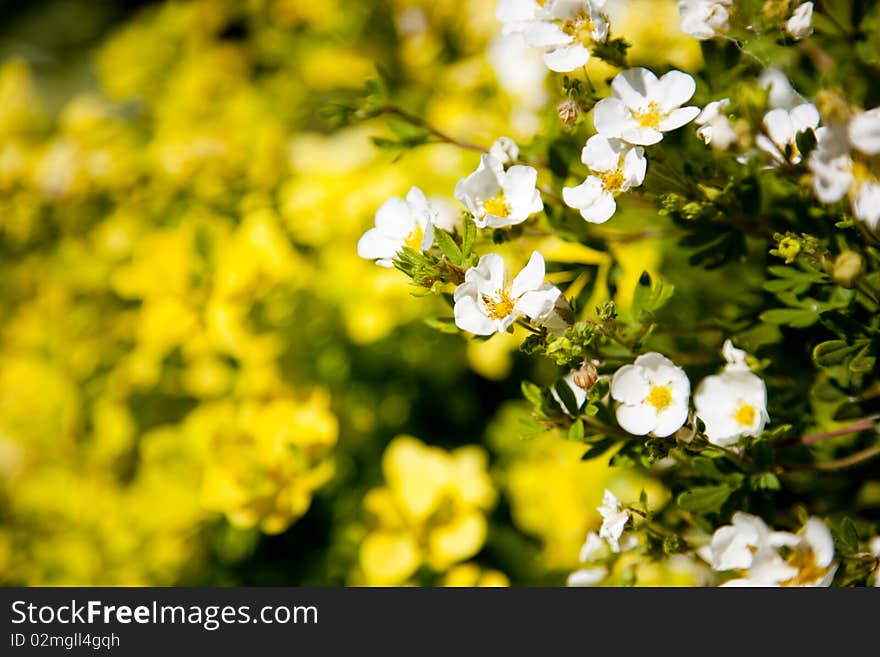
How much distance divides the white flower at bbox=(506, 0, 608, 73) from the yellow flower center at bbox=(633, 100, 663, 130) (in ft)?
0.22

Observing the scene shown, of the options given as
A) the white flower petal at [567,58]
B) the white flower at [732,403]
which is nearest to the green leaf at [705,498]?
the white flower at [732,403]

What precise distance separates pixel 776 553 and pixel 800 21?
0.46 m

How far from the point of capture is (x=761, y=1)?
729mm

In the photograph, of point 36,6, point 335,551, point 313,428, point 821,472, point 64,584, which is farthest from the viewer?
point 36,6

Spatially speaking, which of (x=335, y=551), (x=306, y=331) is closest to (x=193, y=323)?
(x=306, y=331)

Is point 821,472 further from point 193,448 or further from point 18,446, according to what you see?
point 18,446

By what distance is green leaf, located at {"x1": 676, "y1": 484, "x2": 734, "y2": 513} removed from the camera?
2.28ft

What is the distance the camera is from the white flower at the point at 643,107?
65 cm

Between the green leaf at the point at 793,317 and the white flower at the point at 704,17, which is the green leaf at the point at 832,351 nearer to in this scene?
the green leaf at the point at 793,317

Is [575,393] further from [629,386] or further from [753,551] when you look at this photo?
[753,551]

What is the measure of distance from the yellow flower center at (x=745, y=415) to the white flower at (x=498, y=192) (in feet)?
0.86

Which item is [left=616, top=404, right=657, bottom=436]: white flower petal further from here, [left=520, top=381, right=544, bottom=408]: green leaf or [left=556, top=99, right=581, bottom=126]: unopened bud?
[left=556, top=99, right=581, bottom=126]: unopened bud

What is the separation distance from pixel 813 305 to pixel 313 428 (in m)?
0.70

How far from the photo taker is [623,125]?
0.65m
